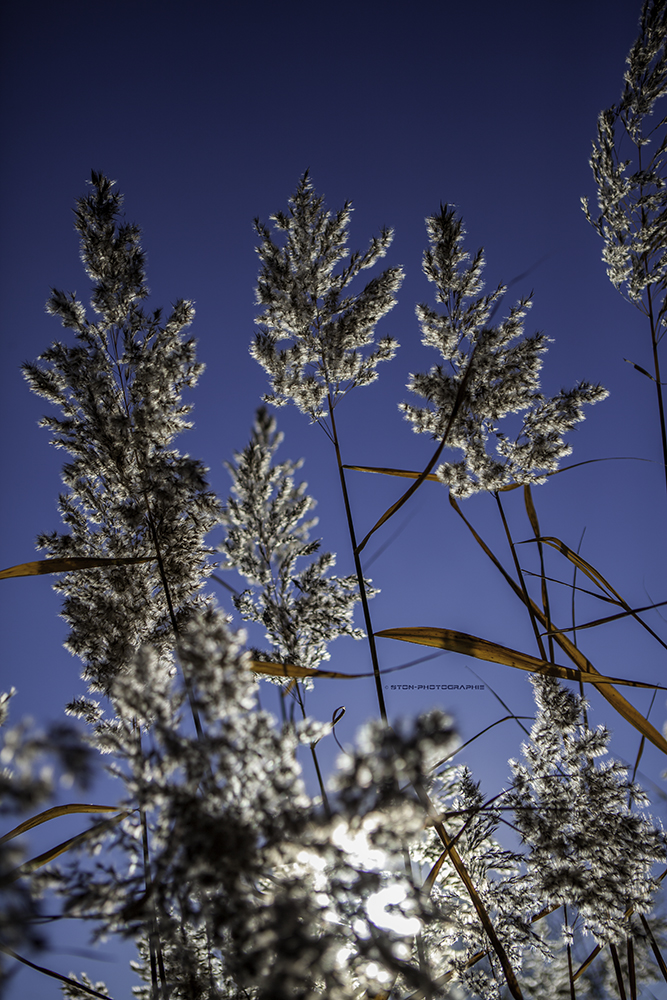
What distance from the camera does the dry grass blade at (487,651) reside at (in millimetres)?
1308

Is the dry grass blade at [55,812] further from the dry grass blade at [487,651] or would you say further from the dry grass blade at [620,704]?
the dry grass blade at [620,704]

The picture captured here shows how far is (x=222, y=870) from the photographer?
562 millimetres

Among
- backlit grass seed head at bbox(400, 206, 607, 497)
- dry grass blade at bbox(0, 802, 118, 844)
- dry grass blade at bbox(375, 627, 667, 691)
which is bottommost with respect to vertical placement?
dry grass blade at bbox(0, 802, 118, 844)

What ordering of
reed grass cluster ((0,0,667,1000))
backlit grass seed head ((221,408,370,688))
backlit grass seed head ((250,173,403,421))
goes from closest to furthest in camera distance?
reed grass cluster ((0,0,667,1000)) < backlit grass seed head ((221,408,370,688)) < backlit grass seed head ((250,173,403,421))

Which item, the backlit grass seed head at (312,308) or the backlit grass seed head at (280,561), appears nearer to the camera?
the backlit grass seed head at (280,561)

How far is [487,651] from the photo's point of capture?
1356mm

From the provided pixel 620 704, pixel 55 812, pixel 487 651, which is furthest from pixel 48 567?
pixel 620 704

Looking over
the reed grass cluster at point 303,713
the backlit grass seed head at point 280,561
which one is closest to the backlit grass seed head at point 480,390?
the reed grass cluster at point 303,713

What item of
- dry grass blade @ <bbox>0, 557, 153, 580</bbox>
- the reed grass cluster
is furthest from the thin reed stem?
dry grass blade @ <bbox>0, 557, 153, 580</bbox>

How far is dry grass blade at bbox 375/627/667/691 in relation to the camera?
4.29 feet

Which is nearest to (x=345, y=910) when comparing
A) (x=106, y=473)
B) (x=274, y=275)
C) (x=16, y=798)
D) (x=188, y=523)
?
(x=16, y=798)

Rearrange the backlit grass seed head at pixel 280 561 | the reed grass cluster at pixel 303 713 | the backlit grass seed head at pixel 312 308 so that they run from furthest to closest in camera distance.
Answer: the backlit grass seed head at pixel 312 308, the backlit grass seed head at pixel 280 561, the reed grass cluster at pixel 303 713

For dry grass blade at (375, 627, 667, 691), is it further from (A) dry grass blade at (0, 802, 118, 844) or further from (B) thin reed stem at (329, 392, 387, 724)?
(A) dry grass blade at (0, 802, 118, 844)

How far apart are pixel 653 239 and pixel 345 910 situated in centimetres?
241
